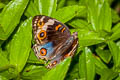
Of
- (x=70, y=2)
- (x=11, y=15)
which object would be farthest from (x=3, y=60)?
(x=70, y=2)

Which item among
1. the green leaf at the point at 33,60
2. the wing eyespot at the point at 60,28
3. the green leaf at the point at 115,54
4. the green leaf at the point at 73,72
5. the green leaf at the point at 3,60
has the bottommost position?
the green leaf at the point at 73,72

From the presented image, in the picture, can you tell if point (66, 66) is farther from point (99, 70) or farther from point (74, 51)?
point (99, 70)

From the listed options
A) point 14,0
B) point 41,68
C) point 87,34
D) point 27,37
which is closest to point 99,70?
point 87,34

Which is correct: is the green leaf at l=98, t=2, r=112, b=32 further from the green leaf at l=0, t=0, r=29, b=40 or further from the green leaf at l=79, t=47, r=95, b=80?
the green leaf at l=0, t=0, r=29, b=40

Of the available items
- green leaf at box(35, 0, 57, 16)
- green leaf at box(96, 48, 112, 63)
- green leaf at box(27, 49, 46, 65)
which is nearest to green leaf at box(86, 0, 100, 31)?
green leaf at box(96, 48, 112, 63)

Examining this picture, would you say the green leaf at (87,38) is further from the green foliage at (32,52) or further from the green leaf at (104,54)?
the green leaf at (104,54)

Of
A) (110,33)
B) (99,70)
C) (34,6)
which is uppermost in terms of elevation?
(34,6)

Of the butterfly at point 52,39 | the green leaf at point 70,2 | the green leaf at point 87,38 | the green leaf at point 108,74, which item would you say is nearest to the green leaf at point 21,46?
the butterfly at point 52,39
